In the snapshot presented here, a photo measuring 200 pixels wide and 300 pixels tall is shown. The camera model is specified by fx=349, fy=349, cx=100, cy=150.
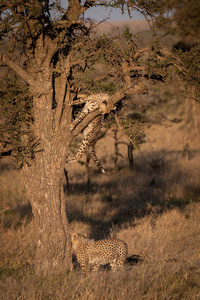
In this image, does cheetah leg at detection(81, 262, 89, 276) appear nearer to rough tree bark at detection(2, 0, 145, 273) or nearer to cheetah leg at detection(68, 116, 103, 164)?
rough tree bark at detection(2, 0, 145, 273)

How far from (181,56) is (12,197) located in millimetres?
7254

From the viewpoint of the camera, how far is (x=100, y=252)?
560 cm

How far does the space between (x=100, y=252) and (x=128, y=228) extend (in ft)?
6.80

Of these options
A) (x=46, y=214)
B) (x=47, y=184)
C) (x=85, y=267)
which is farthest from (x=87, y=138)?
(x=85, y=267)

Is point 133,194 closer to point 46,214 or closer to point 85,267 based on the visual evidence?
point 85,267

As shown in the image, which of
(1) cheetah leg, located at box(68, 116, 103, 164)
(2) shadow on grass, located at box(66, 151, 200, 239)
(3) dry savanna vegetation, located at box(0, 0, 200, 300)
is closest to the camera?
(3) dry savanna vegetation, located at box(0, 0, 200, 300)

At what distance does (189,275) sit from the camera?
15.0 ft

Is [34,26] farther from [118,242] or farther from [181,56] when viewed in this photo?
[118,242]

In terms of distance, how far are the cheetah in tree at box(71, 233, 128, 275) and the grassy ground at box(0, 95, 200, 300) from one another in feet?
0.92

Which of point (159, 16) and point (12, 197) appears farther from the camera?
point (12, 197)

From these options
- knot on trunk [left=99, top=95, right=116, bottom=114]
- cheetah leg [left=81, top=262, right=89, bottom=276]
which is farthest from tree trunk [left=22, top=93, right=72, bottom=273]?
knot on trunk [left=99, top=95, right=116, bottom=114]

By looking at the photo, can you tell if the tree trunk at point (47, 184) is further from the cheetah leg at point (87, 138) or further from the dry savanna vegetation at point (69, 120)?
the cheetah leg at point (87, 138)

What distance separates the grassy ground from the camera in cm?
439

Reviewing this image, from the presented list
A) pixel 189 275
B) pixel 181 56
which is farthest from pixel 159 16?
pixel 189 275
